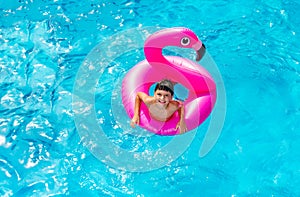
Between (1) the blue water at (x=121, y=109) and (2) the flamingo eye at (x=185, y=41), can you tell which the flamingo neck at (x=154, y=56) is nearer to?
(2) the flamingo eye at (x=185, y=41)

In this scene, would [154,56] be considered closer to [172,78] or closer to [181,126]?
[172,78]

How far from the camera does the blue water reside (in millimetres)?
4309

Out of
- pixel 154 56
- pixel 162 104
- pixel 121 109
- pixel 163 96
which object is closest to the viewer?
pixel 163 96

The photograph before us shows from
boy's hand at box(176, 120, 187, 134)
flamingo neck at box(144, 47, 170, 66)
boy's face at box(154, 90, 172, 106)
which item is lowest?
boy's hand at box(176, 120, 187, 134)

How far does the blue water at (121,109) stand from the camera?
14.1 feet

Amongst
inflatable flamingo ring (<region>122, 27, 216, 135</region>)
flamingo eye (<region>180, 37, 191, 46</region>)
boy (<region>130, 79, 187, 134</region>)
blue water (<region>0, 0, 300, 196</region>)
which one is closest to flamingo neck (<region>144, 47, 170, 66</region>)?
inflatable flamingo ring (<region>122, 27, 216, 135</region>)

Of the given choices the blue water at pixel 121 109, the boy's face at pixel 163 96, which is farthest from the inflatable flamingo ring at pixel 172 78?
the blue water at pixel 121 109

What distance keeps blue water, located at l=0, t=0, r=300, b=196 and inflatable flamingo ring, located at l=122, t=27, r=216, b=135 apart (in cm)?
48

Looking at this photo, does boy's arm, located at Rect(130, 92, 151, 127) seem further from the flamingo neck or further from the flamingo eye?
the flamingo eye

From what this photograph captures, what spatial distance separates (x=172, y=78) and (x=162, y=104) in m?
0.52

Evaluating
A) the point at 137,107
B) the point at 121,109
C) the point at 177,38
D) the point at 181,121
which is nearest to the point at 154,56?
the point at 177,38

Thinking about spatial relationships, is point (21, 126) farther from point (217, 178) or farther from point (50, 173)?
point (217, 178)

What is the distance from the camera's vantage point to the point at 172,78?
4402 mm

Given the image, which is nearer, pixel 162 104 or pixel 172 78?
pixel 162 104
